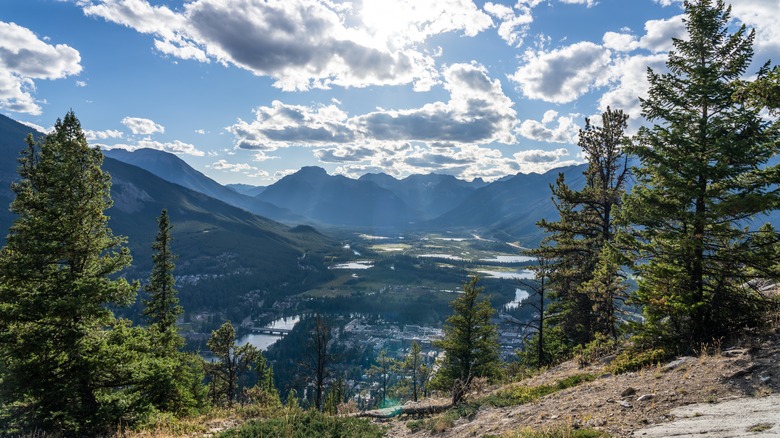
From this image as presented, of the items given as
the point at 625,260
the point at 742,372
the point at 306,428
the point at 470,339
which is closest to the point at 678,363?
the point at 742,372

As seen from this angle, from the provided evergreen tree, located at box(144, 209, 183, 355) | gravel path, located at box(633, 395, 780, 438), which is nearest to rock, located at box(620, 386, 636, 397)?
gravel path, located at box(633, 395, 780, 438)

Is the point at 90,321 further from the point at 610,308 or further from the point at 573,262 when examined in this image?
the point at 573,262

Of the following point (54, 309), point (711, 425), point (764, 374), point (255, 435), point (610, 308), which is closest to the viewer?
point (711, 425)

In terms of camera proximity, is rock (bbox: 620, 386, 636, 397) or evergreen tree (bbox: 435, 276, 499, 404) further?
evergreen tree (bbox: 435, 276, 499, 404)

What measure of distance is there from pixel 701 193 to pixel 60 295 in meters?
25.0

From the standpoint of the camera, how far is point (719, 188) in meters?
12.5

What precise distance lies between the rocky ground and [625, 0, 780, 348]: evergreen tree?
76.4 inches

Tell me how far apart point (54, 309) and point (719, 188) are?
81.6 feet

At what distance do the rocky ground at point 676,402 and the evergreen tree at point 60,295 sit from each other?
1385 centimetres

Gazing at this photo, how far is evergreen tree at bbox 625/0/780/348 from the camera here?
12.5 metres

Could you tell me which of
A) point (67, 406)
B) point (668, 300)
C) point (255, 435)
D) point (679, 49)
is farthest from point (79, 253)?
point (679, 49)

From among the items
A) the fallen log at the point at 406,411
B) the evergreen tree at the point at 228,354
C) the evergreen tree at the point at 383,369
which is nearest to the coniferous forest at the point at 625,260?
the fallen log at the point at 406,411

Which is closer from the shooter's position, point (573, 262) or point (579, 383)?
point (579, 383)

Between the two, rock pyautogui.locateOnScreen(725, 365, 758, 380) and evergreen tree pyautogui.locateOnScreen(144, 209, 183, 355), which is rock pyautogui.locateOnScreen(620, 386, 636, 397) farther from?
evergreen tree pyautogui.locateOnScreen(144, 209, 183, 355)
